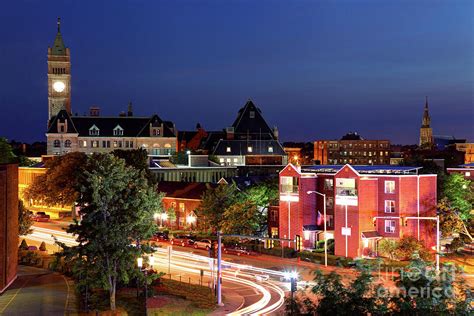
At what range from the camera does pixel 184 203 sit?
292 feet

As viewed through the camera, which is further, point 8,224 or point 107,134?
point 107,134

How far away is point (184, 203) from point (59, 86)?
297 ft

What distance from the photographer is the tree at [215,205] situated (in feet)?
254

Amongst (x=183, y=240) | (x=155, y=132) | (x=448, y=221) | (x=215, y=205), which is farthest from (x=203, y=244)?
(x=155, y=132)

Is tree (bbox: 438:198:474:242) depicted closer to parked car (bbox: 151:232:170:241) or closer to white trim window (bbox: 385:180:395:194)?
white trim window (bbox: 385:180:395:194)

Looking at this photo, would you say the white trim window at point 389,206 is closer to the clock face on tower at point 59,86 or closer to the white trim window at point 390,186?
the white trim window at point 390,186

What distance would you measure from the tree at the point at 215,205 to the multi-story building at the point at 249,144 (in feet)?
190

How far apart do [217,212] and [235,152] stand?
206 ft

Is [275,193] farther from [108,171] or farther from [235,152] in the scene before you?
[235,152]

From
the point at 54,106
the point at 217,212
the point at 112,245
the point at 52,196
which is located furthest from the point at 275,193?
the point at 54,106

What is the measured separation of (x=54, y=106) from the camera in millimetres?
167125

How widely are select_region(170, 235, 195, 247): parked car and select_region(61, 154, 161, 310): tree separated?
28893 mm

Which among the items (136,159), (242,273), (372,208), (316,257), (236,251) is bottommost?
(242,273)

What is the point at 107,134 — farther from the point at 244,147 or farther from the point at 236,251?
the point at 236,251
